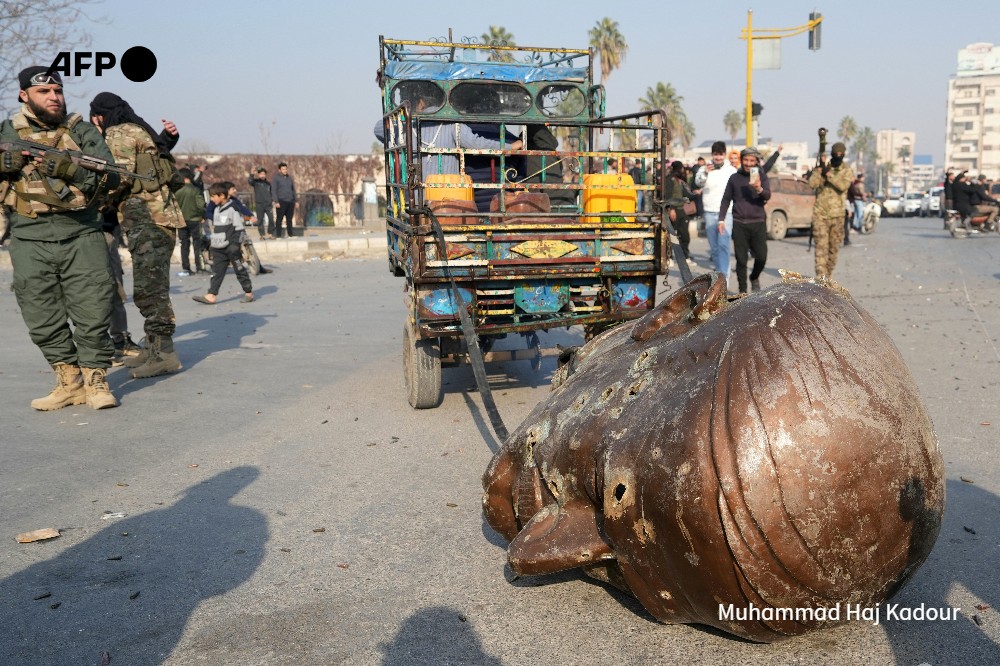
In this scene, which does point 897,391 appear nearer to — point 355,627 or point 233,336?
point 355,627

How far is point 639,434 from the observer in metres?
2.75

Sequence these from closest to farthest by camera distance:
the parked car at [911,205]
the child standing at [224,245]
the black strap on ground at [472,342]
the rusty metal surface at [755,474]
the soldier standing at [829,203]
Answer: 1. the rusty metal surface at [755,474]
2. the black strap on ground at [472,342]
3. the soldier standing at [829,203]
4. the child standing at [224,245]
5. the parked car at [911,205]

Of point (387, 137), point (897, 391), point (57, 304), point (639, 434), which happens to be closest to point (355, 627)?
point (639, 434)

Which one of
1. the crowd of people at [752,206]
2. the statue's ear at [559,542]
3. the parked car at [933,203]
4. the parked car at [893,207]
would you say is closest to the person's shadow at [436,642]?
the statue's ear at [559,542]

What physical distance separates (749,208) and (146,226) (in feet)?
23.6

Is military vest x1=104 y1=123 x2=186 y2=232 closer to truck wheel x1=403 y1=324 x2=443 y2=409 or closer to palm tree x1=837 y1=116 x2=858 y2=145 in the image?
truck wheel x1=403 y1=324 x2=443 y2=409

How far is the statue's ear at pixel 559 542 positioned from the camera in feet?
9.32

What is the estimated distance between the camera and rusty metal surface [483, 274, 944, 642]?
2.48 m

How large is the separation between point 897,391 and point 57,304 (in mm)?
6126

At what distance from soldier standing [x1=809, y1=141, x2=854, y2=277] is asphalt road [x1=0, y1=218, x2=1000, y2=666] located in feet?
11.8

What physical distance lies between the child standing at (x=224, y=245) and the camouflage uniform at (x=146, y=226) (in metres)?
5.10

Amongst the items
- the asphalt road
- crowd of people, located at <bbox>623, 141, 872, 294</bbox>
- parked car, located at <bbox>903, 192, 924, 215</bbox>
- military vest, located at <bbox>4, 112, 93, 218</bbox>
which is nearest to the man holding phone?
crowd of people, located at <bbox>623, 141, 872, 294</bbox>

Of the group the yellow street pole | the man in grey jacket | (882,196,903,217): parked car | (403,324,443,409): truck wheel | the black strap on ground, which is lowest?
(882,196,903,217): parked car

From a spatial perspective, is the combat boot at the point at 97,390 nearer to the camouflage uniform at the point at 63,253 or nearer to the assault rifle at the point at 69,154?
the camouflage uniform at the point at 63,253
